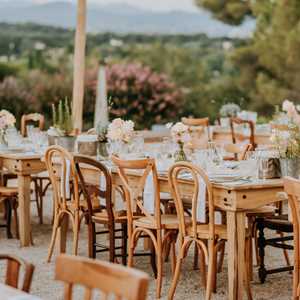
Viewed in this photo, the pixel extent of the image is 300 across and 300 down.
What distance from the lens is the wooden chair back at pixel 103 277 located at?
8.31 ft

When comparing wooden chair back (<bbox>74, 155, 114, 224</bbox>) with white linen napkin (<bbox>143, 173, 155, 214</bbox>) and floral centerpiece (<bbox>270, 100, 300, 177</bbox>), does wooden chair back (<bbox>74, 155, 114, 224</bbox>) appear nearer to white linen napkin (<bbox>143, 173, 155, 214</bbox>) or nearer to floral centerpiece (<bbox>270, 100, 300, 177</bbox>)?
white linen napkin (<bbox>143, 173, 155, 214</bbox>)

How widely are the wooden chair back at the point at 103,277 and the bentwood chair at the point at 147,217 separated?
104 inches

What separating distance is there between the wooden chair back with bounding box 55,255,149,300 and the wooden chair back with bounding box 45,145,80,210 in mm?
3188

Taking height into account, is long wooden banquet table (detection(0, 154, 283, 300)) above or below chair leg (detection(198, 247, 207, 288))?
above

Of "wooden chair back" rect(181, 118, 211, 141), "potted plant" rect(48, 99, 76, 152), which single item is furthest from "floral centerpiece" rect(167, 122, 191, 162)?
"wooden chair back" rect(181, 118, 211, 141)

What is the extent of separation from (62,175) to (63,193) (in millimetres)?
163

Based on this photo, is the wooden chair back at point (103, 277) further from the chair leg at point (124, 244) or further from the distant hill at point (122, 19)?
the distant hill at point (122, 19)

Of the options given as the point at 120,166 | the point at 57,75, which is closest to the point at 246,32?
the point at 57,75

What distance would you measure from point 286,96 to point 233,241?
466 inches

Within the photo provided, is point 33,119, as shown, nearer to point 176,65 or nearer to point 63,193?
point 63,193

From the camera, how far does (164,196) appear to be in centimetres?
655

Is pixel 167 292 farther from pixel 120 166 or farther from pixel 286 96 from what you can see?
pixel 286 96

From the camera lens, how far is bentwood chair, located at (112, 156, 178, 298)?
5.46m

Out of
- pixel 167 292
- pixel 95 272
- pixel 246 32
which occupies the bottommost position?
pixel 167 292
